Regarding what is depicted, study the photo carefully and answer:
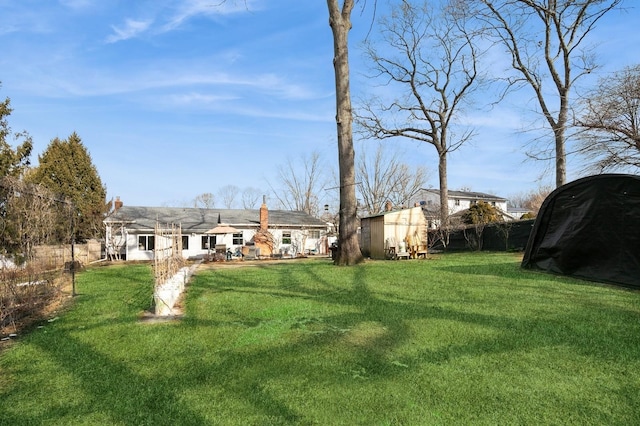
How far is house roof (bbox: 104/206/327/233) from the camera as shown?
2593 cm

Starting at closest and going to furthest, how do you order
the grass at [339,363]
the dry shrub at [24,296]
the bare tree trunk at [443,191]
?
the grass at [339,363], the dry shrub at [24,296], the bare tree trunk at [443,191]

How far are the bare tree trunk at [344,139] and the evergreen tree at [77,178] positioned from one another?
69.3 feet

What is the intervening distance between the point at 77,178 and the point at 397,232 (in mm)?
23404

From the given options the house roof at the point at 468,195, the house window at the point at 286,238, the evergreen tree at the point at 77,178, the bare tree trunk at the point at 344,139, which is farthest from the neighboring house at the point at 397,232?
the house roof at the point at 468,195

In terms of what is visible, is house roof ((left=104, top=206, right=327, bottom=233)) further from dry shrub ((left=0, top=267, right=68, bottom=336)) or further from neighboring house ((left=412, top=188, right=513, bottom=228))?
dry shrub ((left=0, top=267, right=68, bottom=336))

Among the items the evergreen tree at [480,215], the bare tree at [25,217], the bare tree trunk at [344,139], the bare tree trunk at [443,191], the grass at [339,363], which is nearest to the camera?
the grass at [339,363]

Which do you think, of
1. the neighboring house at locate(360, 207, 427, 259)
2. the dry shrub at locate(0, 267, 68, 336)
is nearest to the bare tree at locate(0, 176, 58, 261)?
the dry shrub at locate(0, 267, 68, 336)


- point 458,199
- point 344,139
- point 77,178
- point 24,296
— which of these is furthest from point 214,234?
point 458,199

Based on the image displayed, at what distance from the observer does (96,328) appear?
5.02 m

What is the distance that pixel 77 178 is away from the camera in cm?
2861

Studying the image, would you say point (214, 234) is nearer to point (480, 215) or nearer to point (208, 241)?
point (208, 241)

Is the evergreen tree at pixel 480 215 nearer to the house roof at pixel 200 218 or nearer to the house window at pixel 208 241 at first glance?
the house roof at pixel 200 218

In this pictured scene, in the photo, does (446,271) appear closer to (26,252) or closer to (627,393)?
(627,393)

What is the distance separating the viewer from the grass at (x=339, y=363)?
2.65 metres
